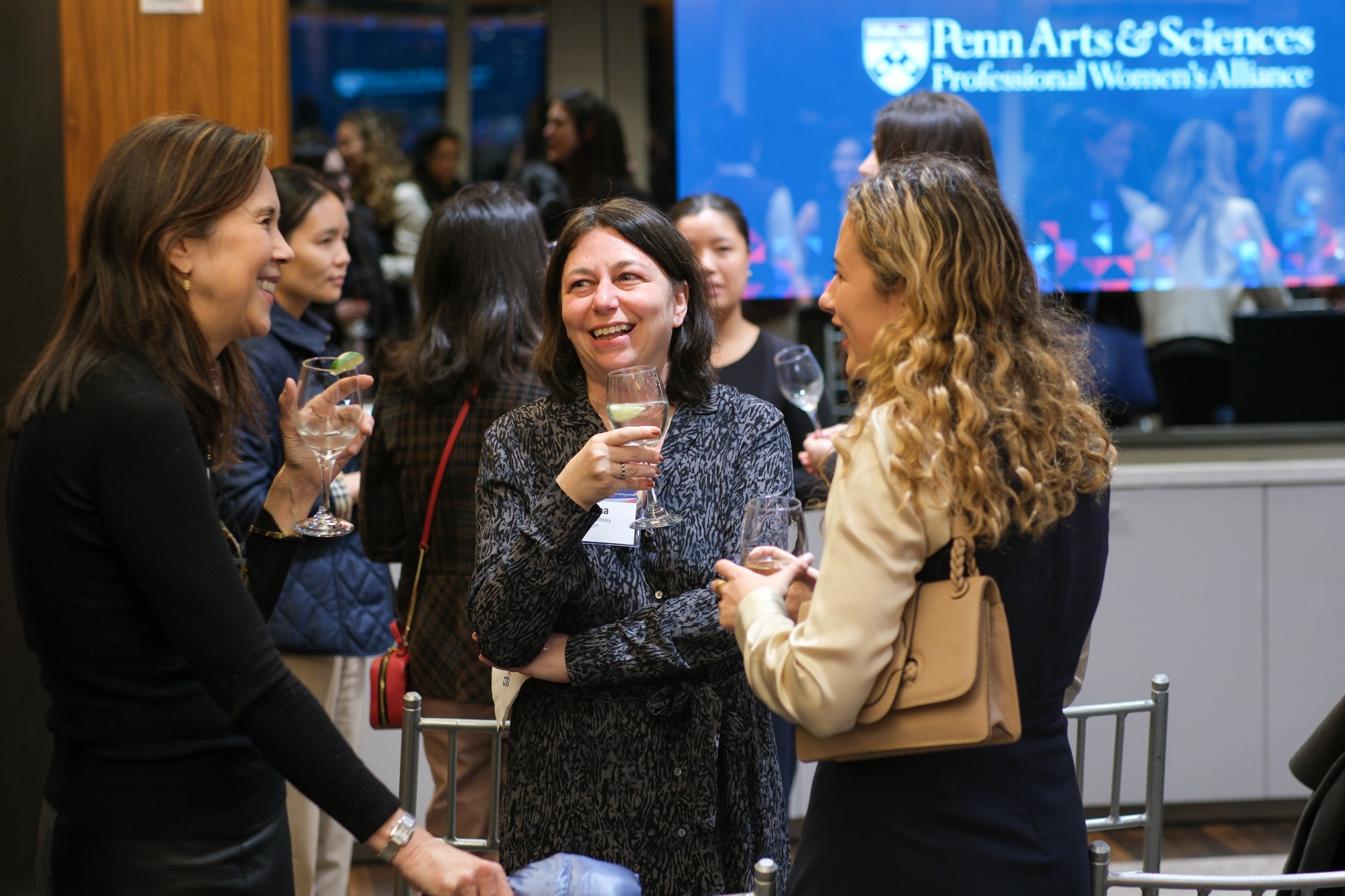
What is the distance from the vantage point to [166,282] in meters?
1.59

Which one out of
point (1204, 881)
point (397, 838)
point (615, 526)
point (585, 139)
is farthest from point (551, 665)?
point (585, 139)

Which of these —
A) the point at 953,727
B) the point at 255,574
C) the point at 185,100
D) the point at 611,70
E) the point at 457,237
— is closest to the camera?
the point at 953,727

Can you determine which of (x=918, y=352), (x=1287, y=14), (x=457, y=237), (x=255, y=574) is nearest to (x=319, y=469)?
(x=255, y=574)

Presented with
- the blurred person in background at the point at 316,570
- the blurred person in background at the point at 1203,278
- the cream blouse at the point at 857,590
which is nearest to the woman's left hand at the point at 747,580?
the cream blouse at the point at 857,590

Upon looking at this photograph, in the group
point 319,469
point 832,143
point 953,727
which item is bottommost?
point 953,727

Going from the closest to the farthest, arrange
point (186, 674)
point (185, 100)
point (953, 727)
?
point (953, 727) → point (186, 674) → point (185, 100)

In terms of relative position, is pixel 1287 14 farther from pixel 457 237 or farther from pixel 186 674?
pixel 186 674

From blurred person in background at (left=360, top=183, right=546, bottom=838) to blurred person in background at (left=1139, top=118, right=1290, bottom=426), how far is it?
2572 millimetres

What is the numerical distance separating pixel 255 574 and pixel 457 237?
3.28 ft

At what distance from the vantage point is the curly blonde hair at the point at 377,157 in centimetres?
418

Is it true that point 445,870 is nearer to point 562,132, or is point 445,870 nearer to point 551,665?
point 551,665

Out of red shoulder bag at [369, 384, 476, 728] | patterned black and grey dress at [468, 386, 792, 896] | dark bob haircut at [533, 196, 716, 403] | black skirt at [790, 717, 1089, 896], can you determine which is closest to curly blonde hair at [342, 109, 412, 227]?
red shoulder bag at [369, 384, 476, 728]

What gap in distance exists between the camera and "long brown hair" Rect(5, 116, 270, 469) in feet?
5.00

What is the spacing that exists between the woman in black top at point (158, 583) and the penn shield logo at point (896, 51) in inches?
117
